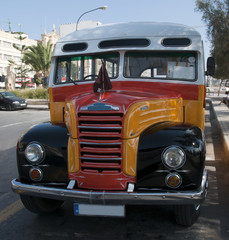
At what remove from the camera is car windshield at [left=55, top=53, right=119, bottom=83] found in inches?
175

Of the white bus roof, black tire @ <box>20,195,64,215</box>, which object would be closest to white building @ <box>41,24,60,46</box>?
the white bus roof

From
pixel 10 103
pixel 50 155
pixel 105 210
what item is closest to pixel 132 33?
pixel 50 155

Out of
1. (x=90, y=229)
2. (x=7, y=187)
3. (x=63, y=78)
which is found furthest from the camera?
(x=7, y=187)

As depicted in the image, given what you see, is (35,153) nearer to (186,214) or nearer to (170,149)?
(170,149)

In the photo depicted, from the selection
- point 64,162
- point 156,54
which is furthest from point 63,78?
point 64,162

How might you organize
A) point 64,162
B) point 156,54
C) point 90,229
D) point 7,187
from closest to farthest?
point 64,162 → point 90,229 → point 156,54 → point 7,187

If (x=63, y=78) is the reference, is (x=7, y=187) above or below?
below

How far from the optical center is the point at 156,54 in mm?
4430

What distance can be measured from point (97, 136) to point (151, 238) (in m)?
1.26

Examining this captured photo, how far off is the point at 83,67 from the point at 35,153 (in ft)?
5.87

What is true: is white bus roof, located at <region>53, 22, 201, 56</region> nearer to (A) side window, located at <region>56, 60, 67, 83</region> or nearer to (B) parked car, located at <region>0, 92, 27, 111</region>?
(A) side window, located at <region>56, 60, 67, 83</region>

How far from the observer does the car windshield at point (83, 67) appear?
14.6 feet

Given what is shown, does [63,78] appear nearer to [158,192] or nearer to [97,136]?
[97,136]

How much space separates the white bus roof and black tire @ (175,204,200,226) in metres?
2.18
